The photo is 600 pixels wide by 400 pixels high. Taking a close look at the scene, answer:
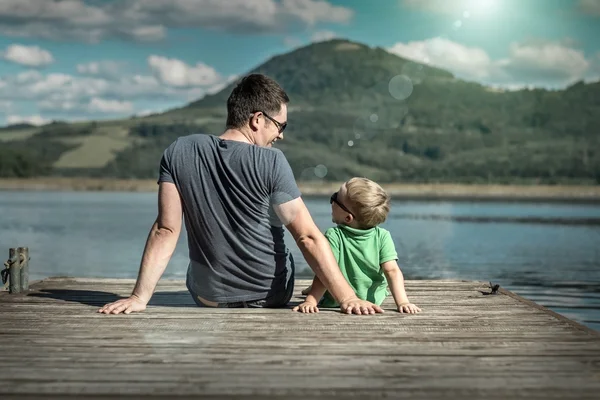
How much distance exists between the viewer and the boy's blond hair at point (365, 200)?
5.46 m

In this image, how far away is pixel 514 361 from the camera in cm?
413

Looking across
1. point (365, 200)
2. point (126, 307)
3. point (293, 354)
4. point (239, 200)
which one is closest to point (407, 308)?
point (365, 200)

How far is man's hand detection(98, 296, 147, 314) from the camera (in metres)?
5.59

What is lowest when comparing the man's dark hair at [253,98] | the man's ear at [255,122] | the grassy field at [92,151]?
the grassy field at [92,151]

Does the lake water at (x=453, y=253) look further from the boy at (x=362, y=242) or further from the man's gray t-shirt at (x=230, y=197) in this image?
the man's gray t-shirt at (x=230, y=197)

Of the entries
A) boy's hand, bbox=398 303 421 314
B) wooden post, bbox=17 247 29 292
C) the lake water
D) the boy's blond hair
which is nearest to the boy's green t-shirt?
the boy's blond hair

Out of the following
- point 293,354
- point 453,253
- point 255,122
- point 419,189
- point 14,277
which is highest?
point 255,122

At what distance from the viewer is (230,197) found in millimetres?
5316

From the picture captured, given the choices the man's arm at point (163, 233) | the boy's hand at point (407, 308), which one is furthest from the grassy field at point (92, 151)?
the boy's hand at point (407, 308)

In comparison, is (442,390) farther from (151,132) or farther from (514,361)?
(151,132)

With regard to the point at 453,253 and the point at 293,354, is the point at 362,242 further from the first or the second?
the point at 453,253

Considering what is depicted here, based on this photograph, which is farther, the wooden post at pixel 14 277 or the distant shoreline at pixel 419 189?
the distant shoreline at pixel 419 189

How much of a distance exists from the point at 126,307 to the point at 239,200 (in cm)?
114

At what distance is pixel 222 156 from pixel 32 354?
1.75m
